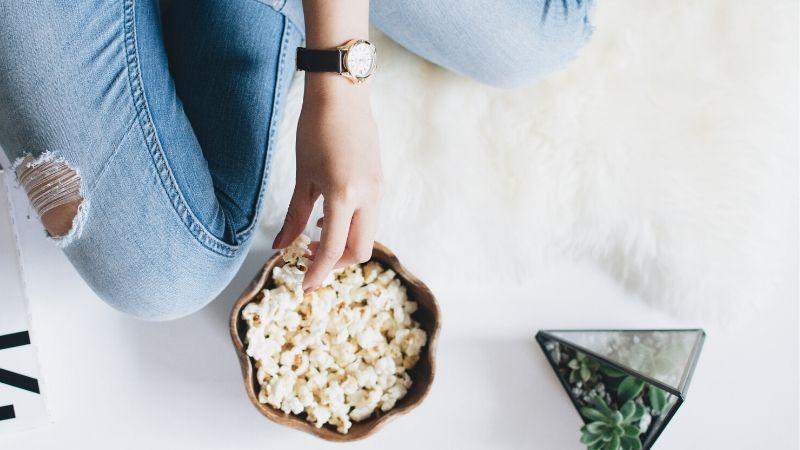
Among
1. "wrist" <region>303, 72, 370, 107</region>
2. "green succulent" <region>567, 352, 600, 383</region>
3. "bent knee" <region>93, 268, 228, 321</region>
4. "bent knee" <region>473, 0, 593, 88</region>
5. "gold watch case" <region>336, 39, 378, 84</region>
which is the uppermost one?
"bent knee" <region>473, 0, 593, 88</region>

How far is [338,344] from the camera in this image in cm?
88

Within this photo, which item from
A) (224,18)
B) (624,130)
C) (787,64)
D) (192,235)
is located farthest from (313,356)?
(787,64)

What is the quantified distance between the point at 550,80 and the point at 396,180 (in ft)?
0.91

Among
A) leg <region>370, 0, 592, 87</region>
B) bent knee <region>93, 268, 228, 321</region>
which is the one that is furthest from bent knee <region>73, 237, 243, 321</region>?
leg <region>370, 0, 592, 87</region>

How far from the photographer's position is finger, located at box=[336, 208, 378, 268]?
672 mm

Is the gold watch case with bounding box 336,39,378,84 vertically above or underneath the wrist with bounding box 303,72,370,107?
above

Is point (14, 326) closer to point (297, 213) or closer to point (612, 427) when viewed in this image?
point (297, 213)

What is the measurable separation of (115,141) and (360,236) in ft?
0.91

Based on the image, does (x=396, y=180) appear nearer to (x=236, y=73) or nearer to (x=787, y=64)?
(x=236, y=73)

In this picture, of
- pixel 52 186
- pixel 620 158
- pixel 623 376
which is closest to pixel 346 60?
pixel 52 186

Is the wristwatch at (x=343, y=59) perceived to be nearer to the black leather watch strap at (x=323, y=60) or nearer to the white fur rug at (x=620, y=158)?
the black leather watch strap at (x=323, y=60)

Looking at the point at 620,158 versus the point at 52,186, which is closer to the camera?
the point at 52,186

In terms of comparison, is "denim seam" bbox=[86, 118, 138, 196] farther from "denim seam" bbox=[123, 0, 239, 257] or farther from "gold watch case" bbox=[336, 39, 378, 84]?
"gold watch case" bbox=[336, 39, 378, 84]

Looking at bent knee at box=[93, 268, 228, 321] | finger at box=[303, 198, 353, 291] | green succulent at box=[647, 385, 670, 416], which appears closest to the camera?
finger at box=[303, 198, 353, 291]
